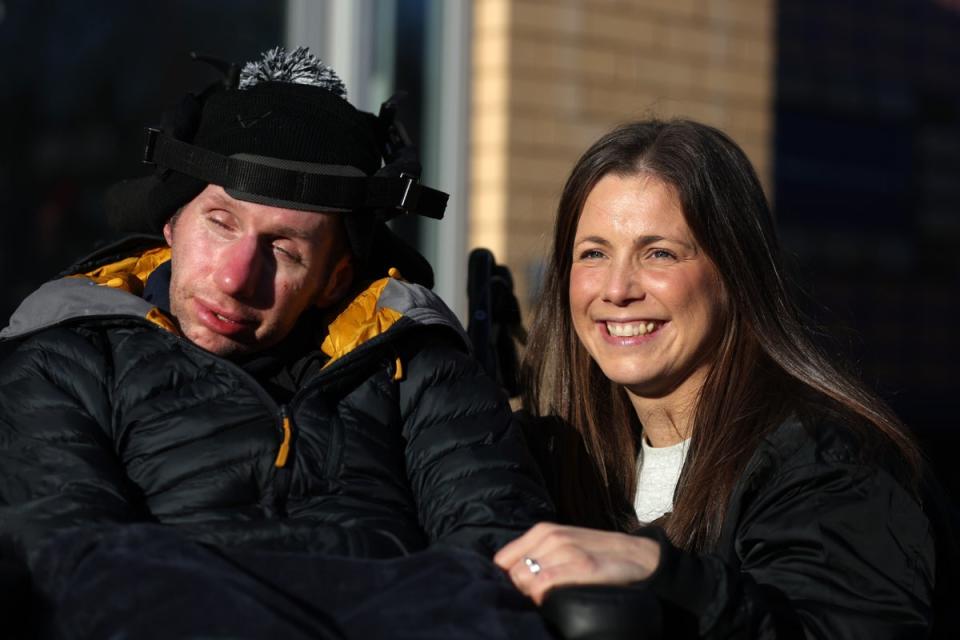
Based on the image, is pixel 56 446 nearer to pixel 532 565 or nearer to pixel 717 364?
pixel 532 565

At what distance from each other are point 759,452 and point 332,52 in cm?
278

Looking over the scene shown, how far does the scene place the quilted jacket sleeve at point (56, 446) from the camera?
1.99 metres

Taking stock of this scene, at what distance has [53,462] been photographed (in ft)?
→ 6.76

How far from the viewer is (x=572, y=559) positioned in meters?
1.84

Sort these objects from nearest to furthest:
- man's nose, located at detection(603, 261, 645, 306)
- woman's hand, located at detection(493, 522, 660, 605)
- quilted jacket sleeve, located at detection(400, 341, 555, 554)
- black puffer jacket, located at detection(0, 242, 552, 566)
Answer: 1. woman's hand, located at detection(493, 522, 660, 605)
2. black puffer jacket, located at detection(0, 242, 552, 566)
3. quilted jacket sleeve, located at detection(400, 341, 555, 554)
4. man's nose, located at detection(603, 261, 645, 306)

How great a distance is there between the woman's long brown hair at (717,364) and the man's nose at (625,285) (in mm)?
133

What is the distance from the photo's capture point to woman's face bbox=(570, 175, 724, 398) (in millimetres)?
2502

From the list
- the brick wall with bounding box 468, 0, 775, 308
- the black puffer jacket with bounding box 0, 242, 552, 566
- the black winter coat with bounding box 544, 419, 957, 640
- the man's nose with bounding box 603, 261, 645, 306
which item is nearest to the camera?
the black winter coat with bounding box 544, 419, 957, 640

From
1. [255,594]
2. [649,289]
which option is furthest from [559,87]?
[255,594]

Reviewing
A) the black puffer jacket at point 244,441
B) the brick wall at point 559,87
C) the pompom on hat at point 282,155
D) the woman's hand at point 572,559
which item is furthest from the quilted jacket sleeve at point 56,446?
the brick wall at point 559,87

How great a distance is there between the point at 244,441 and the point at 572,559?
61 centimetres

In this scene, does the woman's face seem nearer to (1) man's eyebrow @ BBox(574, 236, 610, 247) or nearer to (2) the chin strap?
(1) man's eyebrow @ BBox(574, 236, 610, 247)

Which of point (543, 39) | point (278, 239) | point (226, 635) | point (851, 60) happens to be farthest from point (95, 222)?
point (851, 60)

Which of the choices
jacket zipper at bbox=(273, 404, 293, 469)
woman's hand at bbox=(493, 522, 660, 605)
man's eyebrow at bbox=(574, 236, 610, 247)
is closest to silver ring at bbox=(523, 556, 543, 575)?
woman's hand at bbox=(493, 522, 660, 605)
